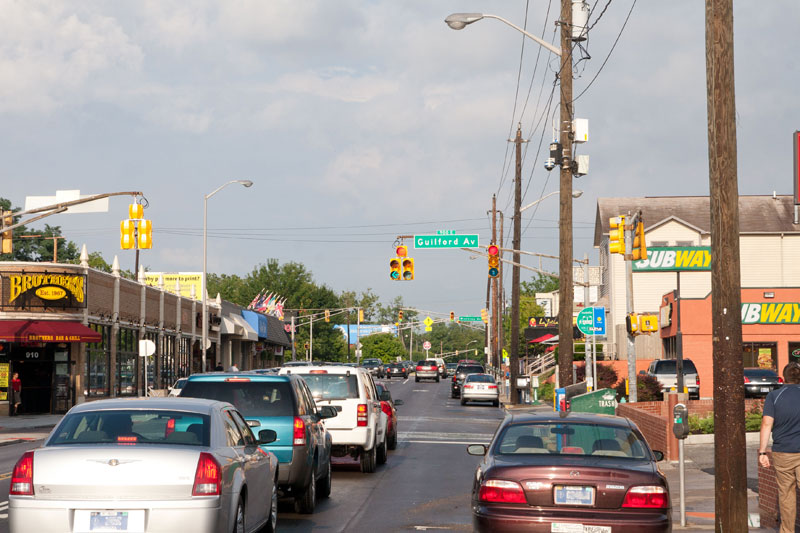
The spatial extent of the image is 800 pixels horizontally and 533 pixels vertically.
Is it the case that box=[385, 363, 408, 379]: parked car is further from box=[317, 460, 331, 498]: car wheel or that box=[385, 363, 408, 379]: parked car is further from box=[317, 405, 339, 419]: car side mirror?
box=[317, 405, 339, 419]: car side mirror

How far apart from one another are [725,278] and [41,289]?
37.2 meters

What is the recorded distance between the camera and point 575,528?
29.1 ft

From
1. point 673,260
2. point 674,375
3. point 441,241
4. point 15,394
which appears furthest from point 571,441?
point 15,394

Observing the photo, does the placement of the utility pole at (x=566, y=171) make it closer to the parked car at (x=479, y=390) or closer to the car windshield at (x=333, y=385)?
the car windshield at (x=333, y=385)

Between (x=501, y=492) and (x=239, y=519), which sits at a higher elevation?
(x=501, y=492)

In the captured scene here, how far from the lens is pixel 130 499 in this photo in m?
8.12

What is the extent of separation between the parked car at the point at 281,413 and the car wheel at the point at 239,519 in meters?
3.65

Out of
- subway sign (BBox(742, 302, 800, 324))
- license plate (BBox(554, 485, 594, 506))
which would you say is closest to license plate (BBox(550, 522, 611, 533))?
license plate (BBox(554, 485, 594, 506))

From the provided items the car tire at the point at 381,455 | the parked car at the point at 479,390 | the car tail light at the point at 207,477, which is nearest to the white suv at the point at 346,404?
the car tire at the point at 381,455

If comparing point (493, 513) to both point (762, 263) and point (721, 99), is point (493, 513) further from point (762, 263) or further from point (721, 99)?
point (762, 263)

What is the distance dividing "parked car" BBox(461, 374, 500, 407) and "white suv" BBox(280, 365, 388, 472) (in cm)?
2995

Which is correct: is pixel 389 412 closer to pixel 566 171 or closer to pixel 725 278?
pixel 566 171

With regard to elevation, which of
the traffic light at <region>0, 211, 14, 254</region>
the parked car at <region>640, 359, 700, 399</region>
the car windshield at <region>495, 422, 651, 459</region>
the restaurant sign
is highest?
the traffic light at <region>0, 211, 14, 254</region>

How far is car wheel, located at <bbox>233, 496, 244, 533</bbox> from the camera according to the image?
8969 mm
